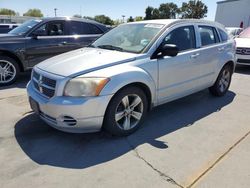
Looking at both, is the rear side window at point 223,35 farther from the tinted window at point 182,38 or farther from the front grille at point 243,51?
the front grille at point 243,51

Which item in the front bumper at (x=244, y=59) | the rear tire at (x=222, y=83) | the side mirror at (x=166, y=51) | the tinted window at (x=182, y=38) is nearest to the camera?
the side mirror at (x=166, y=51)

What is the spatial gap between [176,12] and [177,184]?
256 ft

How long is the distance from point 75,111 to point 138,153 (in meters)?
0.96

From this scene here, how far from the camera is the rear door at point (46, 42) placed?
21.8ft

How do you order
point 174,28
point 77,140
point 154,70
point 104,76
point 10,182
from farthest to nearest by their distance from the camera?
point 174,28 → point 154,70 → point 77,140 → point 104,76 → point 10,182

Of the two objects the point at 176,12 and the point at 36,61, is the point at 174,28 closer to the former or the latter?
the point at 36,61

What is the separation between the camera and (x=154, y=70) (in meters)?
3.97

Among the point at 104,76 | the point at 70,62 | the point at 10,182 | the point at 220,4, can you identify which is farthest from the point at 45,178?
the point at 220,4

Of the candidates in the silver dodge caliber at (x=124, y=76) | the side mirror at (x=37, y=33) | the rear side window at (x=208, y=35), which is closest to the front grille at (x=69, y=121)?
the silver dodge caliber at (x=124, y=76)

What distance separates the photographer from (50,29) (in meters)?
6.99

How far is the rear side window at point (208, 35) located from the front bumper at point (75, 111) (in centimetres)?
260

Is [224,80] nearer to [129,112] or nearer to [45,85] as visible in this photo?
[129,112]

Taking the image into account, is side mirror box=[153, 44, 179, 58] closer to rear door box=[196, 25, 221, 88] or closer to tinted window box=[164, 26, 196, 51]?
tinted window box=[164, 26, 196, 51]

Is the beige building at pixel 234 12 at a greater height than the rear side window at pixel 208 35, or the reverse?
the beige building at pixel 234 12
